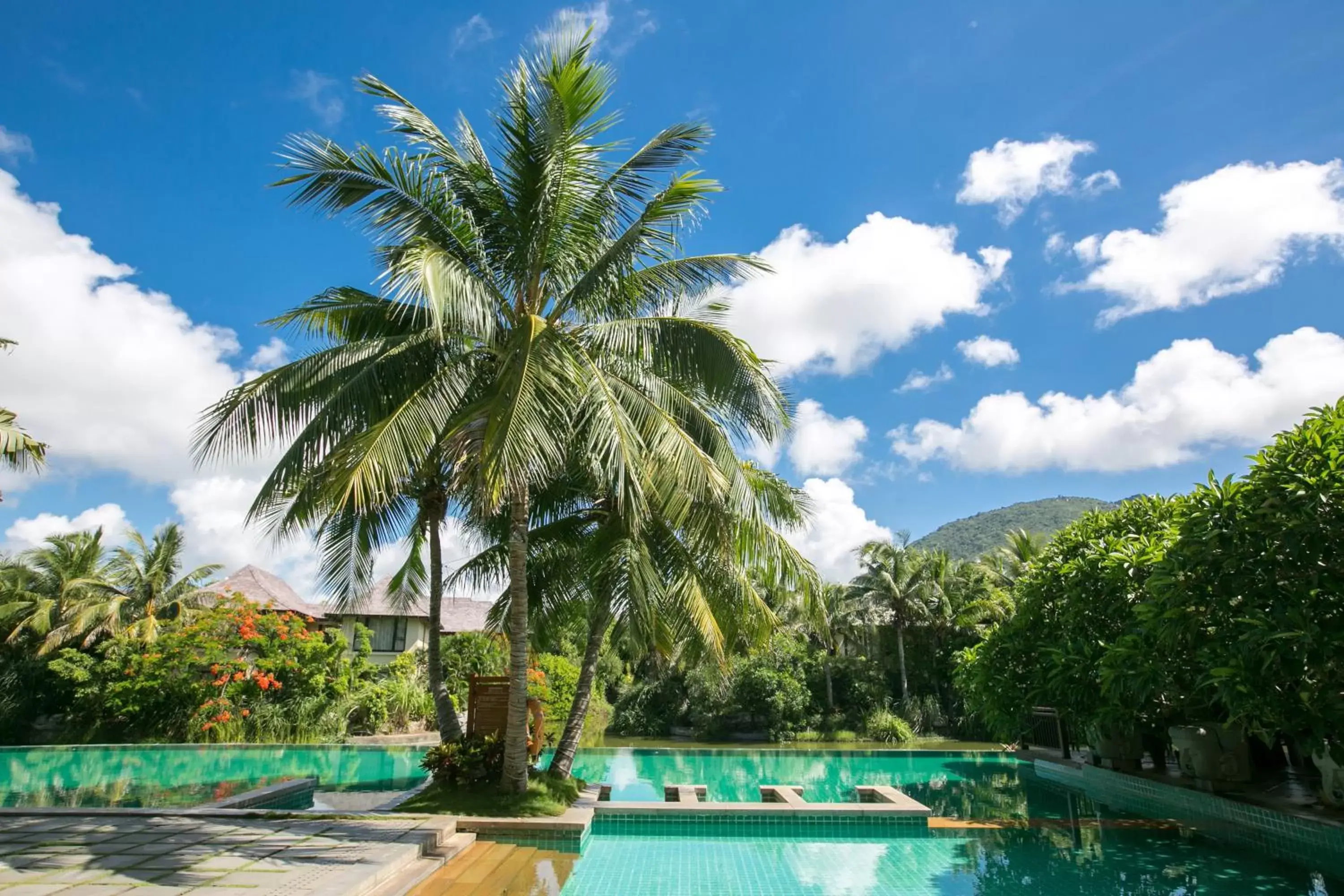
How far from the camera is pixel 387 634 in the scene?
1043 inches

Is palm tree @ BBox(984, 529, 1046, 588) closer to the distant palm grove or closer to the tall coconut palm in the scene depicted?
the distant palm grove

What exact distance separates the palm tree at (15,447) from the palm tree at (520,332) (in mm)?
4752

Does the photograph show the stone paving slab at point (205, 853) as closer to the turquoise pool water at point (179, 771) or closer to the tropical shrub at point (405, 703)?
the turquoise pool water at point (179, 771)

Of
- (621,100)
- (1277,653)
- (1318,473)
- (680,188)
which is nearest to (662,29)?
(621,100)

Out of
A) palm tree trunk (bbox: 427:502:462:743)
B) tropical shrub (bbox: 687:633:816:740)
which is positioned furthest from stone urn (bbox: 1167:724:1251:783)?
tropical shrub (bbox: 687:633:816:740)

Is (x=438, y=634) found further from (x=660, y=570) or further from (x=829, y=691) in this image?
(x=829, y=691)

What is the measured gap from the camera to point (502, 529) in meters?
9.72

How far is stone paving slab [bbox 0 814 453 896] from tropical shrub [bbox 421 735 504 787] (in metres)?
1.08

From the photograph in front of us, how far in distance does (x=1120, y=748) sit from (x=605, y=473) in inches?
336

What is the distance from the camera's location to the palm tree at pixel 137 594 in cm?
1894

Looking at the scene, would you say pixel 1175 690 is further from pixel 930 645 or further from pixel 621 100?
pixel 930 645

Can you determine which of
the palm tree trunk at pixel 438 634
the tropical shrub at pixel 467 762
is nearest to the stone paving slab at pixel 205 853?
the tropical shrub at pixel 467 762

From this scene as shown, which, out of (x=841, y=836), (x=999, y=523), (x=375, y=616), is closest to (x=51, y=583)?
(x=375, y=616)

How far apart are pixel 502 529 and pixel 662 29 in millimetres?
6198
